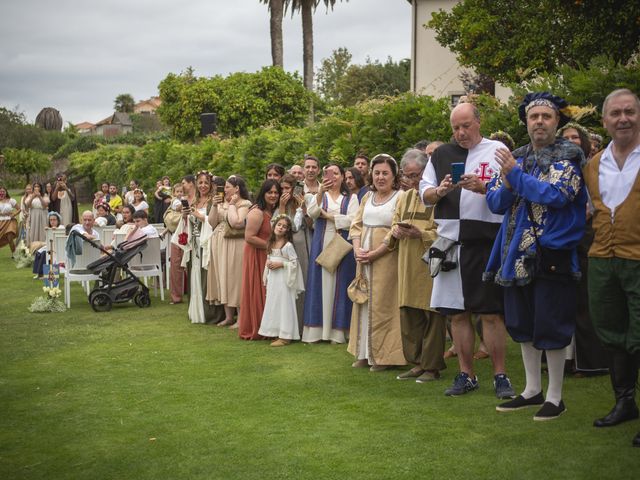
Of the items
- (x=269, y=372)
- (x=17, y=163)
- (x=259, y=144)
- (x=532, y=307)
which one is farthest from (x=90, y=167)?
(x=532, y=307)

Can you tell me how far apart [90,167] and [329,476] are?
35.0 m

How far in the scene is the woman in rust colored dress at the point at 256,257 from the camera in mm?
10844

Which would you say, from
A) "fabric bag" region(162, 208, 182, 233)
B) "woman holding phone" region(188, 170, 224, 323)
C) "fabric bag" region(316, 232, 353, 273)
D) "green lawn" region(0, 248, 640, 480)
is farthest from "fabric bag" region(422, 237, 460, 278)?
"fabric bag" region(162, 208, 182, 233)

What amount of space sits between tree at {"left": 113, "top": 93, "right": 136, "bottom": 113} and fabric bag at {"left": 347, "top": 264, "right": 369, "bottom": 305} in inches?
5911

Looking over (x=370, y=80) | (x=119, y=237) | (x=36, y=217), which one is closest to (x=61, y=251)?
(x=119, y=237)

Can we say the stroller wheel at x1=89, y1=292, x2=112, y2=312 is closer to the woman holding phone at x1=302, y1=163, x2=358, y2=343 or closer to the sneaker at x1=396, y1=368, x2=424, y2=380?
the woman holding phone at x1=302, y1=163, x2=358, y2=343

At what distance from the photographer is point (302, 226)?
418 inches

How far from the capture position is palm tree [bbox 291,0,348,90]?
4316 cm

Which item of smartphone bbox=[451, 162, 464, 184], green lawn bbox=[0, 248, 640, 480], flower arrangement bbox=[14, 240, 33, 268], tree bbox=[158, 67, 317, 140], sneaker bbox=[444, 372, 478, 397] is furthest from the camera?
tree bbox=[158, 67, 317, 140]

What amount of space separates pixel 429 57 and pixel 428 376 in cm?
3135

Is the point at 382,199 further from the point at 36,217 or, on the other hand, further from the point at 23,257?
the point at 36,217

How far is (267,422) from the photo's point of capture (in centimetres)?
671

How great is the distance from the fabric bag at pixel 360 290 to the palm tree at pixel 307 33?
34814mm

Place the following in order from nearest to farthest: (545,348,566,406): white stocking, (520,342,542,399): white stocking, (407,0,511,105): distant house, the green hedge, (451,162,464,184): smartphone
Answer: (545,348,566,406): white stocking
(520,342,542,399): white stocking
(451,162,464,184): smartphone
the green hedge
(407,0,511,105): distant house
